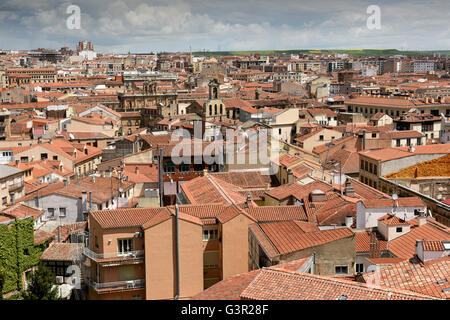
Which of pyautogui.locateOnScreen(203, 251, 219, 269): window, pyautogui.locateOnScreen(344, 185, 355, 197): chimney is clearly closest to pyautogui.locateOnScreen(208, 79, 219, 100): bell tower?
pyautogui.locateOnScreen(344, 185, 355, 197): chimney

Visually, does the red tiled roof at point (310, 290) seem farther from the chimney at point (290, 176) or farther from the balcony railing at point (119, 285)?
the chimney at point (290, 176)

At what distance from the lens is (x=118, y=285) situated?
8.61 m

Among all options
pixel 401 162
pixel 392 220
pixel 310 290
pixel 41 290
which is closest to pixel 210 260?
pixel 41 290

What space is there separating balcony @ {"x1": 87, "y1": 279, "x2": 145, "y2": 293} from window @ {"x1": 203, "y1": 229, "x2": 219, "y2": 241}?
3.97 ft

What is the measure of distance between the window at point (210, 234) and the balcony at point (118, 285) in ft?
3.97

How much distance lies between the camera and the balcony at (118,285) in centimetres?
853

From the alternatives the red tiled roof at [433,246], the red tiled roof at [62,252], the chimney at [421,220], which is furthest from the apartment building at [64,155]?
the red tiled roof at [433,246]

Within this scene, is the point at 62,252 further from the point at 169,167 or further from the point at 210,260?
the point at 169,167

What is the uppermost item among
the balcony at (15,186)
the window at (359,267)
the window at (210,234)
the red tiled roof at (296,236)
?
the red tiled roof at (296,236)

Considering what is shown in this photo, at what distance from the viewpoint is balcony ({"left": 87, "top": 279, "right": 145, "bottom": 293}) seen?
28.0 feet

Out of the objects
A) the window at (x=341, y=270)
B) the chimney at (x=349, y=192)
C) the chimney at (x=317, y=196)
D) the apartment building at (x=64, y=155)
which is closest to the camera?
the window at (x=341, y=270)

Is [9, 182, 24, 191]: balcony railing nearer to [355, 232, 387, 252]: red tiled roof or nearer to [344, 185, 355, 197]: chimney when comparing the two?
[344, 185, 355, 197]: chimney

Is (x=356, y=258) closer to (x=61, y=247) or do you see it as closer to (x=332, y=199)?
(x=332, y=199)

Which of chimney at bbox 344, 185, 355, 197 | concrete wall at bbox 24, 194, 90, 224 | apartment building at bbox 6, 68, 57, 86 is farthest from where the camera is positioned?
apartment building at bbox 6, 68, 57, 86
